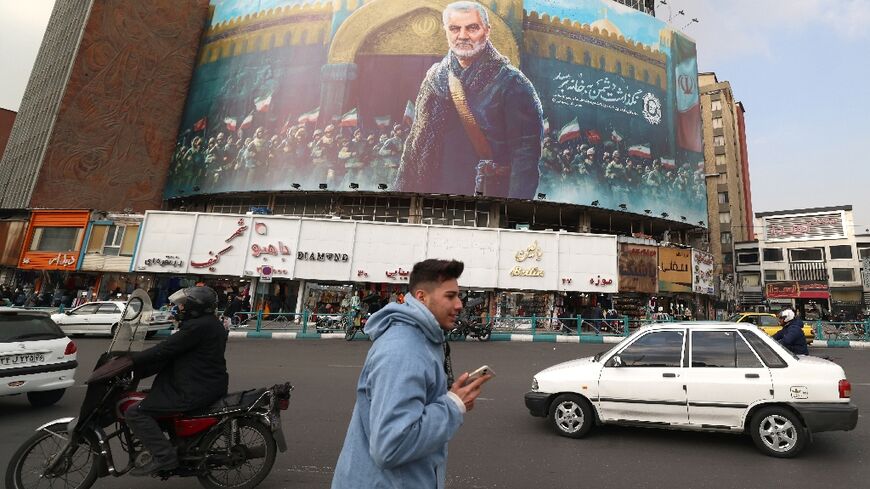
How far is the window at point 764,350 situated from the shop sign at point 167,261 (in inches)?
1097

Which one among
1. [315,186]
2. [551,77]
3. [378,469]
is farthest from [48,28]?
[378,469]

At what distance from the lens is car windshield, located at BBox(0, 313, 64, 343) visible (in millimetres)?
5992

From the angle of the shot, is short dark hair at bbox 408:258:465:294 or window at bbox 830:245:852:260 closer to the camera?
short dark hair at bbox 408:258:465:294

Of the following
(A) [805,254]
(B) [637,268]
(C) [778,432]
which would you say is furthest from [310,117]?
(A) [805,254]

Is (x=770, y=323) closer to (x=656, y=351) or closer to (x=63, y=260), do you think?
(x=656, y=351)

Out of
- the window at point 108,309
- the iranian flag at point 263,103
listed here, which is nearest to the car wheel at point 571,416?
the window at point 108,309

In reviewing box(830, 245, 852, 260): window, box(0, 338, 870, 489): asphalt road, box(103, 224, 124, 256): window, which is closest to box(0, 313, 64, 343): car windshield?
box(0, 338, 870, 489): asphalt road

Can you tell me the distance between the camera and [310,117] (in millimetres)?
31844

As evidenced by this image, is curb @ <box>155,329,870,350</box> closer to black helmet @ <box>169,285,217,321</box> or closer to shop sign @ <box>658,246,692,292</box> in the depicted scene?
shop sign @ <box>658,246,692,292</box>

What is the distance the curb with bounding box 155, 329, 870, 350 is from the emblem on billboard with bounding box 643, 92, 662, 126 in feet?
73.3

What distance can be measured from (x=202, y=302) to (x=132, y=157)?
3929 cm

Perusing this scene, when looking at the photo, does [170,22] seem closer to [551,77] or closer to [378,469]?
[551,77]

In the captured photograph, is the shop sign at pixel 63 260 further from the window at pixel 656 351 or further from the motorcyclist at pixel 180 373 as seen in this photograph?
the window at pixel 656 351

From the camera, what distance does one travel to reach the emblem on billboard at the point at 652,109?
34972 millimetres
